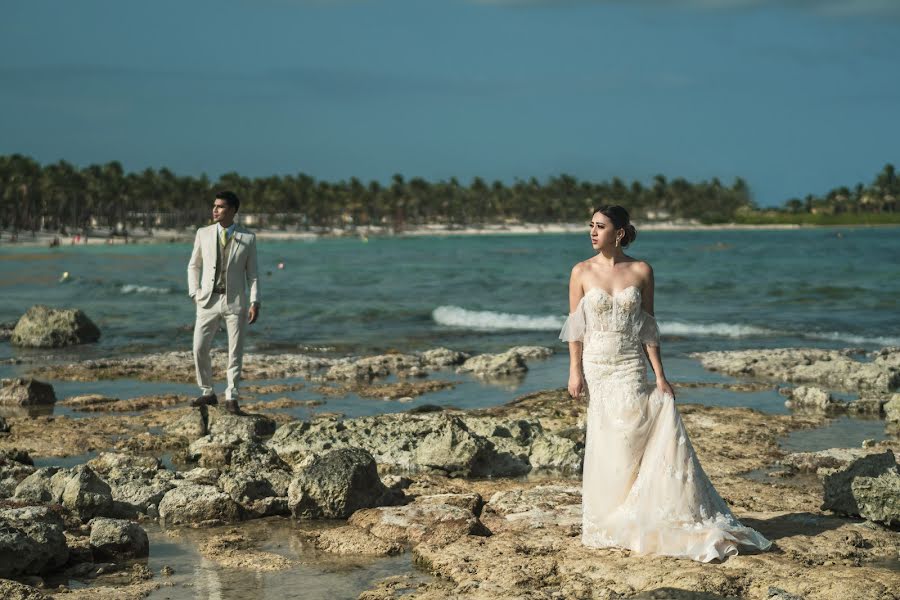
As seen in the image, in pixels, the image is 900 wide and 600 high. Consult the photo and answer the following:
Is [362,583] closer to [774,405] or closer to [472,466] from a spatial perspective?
[472,466]

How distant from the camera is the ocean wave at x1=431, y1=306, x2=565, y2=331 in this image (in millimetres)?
26594

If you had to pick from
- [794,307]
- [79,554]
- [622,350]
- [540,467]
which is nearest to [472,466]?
[540,467]

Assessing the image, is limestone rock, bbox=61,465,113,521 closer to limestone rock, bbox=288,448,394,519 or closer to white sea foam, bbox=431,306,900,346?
limestone rock, bbox=288,448,394,519

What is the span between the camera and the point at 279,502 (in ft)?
26.2

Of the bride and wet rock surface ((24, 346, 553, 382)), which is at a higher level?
the bride

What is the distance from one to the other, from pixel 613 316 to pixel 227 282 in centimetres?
588

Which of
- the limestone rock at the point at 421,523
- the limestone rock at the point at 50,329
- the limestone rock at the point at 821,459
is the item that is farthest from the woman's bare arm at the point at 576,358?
the limestone rock at the point at 50,329

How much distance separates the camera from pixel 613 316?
6.96 m

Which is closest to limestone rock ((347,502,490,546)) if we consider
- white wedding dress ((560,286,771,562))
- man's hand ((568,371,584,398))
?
white wedding dress ((560,286,771,562))

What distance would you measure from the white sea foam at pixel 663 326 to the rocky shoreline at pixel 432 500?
1102 centimetres

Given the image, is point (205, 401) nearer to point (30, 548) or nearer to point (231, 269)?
point (231, 269)

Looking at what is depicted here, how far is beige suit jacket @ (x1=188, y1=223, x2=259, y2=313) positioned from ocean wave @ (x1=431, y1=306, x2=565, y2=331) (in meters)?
14.6

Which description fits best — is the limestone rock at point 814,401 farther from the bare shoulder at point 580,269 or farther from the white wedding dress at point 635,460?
the bare shoulder at point 580,269

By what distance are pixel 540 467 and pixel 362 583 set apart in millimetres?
3406
